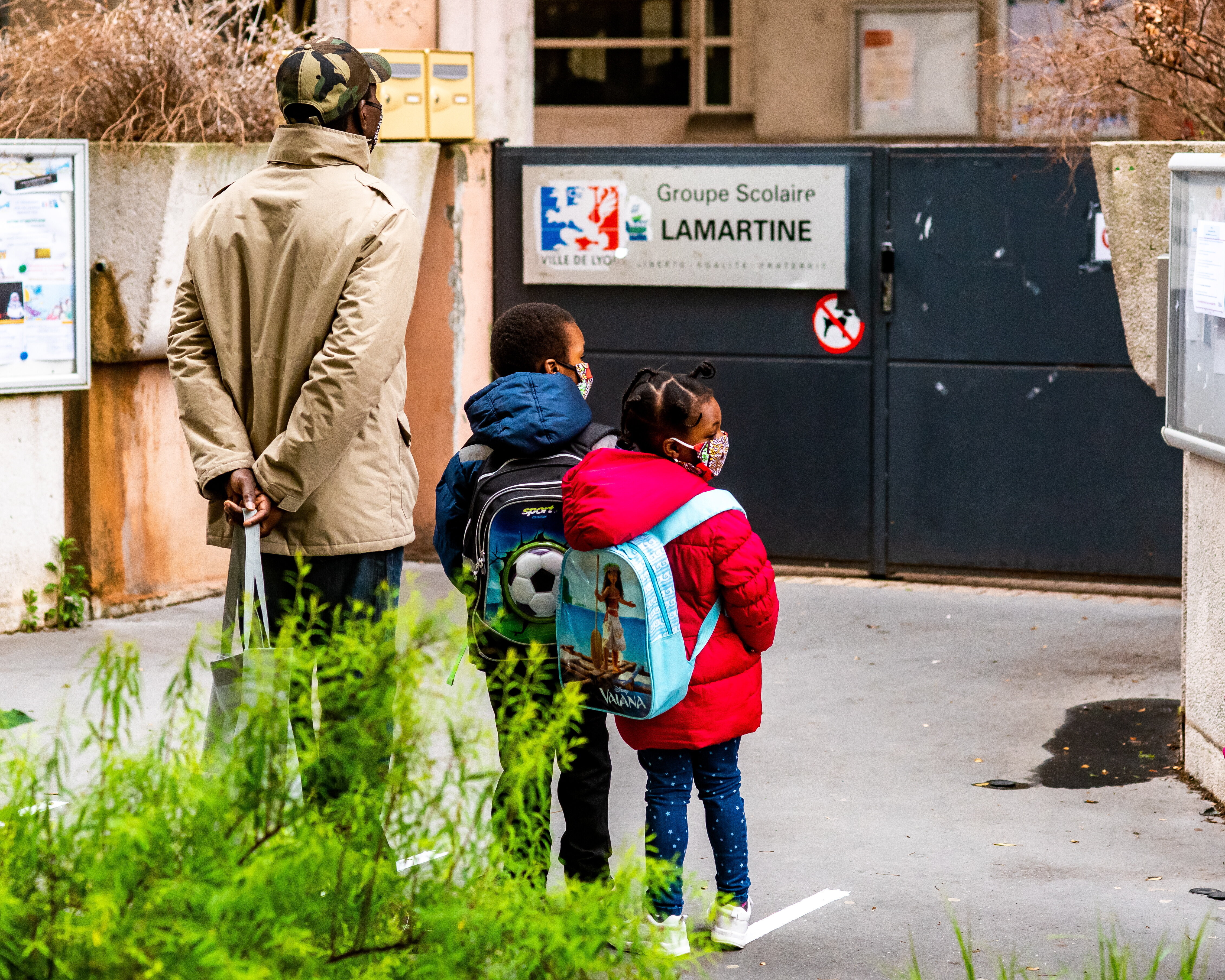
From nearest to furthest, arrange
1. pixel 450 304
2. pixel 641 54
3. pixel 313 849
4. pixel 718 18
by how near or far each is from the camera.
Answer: pixel 313 849 → pixel 450 304 → pixel 718 18 → pixel 641 54

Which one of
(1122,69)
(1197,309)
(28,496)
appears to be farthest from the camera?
(28,496)

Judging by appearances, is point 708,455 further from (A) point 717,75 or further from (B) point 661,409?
(A) point 717,75

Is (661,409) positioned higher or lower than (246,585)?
higher

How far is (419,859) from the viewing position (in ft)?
7.56

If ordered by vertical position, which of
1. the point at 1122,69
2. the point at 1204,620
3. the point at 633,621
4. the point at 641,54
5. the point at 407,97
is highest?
the point at 641,54

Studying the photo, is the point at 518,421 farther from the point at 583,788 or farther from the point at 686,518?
the point at 583,788

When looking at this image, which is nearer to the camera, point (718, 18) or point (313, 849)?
point (313, 849)

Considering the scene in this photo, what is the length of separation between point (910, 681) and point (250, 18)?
560 centimetres

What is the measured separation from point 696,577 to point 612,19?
1387 cm

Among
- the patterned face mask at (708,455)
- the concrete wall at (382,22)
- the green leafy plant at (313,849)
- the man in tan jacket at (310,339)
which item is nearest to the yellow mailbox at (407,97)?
the concrete wall at (382,22)

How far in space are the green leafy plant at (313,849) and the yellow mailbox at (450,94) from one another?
20.5ft

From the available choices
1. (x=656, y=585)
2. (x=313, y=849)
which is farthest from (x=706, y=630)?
(x=313, y=849)

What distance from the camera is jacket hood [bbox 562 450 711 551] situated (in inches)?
140

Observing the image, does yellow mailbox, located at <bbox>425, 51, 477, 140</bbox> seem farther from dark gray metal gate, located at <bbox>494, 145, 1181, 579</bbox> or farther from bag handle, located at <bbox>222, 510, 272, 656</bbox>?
bag handle, located at <bbox>222, 510, 272, 656</bbox>
